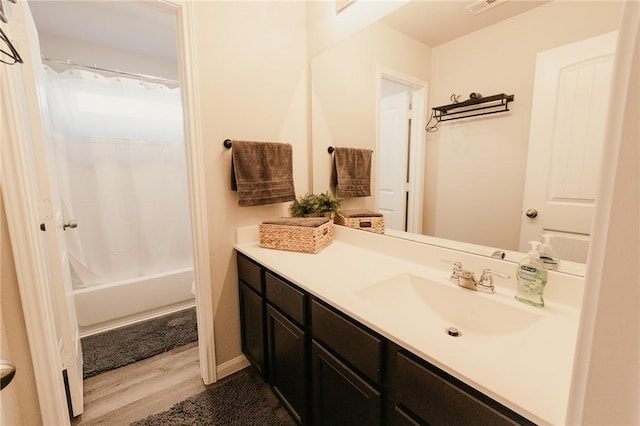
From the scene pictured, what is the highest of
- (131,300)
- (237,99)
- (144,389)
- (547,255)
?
(237,99)

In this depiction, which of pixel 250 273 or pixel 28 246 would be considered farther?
pixel 250 273

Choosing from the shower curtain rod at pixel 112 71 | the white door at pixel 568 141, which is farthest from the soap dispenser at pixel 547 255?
the shower curtain rod at pixel 112 71

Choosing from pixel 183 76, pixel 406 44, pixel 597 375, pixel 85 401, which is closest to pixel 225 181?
pixel 183 76

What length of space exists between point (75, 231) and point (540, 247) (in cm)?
294

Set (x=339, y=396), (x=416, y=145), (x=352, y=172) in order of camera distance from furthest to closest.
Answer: (x=352, y=172), (x=416, y=145), (x=339, y=396)

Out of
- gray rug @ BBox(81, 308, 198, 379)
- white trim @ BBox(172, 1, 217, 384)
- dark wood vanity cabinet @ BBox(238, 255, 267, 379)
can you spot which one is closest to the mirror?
dark wood vanity cabinet @ BBox(238, 255, 267, 379)

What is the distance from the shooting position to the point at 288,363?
1281 mm

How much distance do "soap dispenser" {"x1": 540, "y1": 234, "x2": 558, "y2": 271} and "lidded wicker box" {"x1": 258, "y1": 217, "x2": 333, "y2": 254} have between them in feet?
3.08

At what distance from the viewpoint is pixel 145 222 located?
8.34ft

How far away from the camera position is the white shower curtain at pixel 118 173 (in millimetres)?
2205

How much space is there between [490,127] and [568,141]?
0.24 metres

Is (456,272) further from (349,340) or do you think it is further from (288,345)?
(288,345)

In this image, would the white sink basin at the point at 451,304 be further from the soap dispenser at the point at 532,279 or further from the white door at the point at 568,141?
the white door at the point at 568,141

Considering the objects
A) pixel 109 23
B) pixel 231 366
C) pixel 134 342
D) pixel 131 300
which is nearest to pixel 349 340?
pixel 231 366
